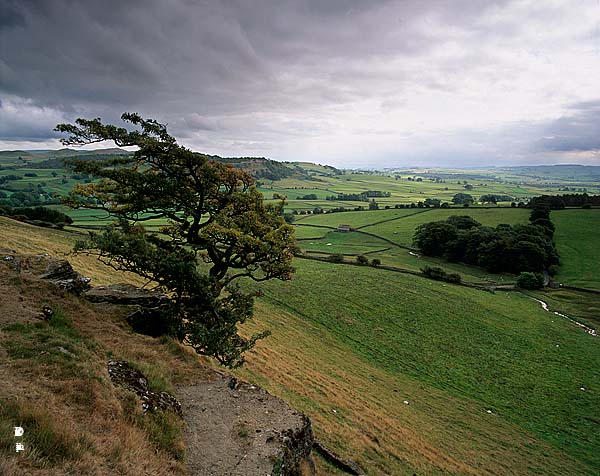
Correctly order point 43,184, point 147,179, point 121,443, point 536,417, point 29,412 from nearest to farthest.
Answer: point 29,412, point 121,443, point 147,179, point 536,417, point 43,184

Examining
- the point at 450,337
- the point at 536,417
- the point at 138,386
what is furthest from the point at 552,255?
the point at 138,386

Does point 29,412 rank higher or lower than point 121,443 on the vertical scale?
higher

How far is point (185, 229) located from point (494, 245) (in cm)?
8034

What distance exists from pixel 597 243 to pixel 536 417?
8302cm

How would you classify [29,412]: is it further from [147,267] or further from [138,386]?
[147,267]

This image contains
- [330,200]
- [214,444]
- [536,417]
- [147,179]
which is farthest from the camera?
[330,200]

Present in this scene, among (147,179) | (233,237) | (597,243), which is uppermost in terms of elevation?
(147,179)

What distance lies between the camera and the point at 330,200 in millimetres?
190000

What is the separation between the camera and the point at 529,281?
67625 millimetres

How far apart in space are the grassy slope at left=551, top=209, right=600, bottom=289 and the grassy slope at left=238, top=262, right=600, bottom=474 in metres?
26.7

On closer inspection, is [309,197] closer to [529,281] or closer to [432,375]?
[529,281]

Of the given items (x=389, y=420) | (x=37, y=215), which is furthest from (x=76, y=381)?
(x=37, y=215)

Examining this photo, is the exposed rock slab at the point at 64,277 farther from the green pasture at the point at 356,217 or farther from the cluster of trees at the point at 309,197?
the cluster of trees at the point at 309,197

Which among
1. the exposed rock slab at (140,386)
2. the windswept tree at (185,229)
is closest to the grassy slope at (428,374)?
the windswept tree at (185,229)
